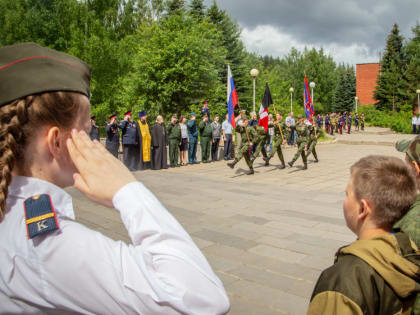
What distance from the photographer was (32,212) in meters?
0.87

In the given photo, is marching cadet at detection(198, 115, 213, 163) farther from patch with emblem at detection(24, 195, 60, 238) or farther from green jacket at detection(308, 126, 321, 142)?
patch with emblem at detection(24, 195, 60, 238)

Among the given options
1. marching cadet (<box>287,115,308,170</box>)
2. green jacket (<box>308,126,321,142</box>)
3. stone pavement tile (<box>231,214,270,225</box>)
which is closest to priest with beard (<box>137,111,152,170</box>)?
marching cadet (<box>287,115,308,170</box>)

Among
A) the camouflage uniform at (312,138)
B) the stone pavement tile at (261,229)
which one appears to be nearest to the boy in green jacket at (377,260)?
the stone pavement tile at (261,229)

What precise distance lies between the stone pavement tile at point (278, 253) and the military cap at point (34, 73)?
409cm

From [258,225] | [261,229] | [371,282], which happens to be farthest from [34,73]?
[258,225]

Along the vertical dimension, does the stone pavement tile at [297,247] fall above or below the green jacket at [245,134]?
below

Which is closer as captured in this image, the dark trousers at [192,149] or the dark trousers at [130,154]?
the dark trousers at [130,154]

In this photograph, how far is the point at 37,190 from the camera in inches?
37.6

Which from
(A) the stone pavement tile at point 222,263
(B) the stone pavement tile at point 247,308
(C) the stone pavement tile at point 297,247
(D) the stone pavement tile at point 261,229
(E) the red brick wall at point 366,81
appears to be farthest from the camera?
(E) the red brick wall at point 366,81

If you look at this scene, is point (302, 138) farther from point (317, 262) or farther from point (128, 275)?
point (128, 275)

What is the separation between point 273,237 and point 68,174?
15.8 ft

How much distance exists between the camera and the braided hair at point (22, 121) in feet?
2.95

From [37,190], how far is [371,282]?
1252mm

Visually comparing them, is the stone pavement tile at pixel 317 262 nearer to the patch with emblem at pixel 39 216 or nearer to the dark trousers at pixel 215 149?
the patch with emblem at pixel 39 216
